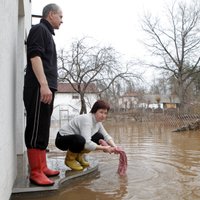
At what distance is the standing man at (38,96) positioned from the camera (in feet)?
9.36

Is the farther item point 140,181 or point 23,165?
point 23,165

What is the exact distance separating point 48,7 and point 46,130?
123 cm

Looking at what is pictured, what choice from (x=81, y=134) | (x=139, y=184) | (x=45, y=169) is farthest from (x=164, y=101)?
(x=45, y=169)

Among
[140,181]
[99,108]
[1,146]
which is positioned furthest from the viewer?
[99,108]

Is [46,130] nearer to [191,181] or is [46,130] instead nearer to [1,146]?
[1,146]

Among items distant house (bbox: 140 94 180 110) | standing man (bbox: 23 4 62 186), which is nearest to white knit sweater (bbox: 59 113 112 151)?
standing man (bbox: 23 4 62 186)

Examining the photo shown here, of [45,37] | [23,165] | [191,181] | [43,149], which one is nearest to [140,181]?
[191,181]

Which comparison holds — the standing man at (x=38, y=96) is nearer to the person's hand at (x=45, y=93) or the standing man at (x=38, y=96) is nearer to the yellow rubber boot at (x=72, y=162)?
the person's hand at (x=45, y=93)

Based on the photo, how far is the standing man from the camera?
9.36ft

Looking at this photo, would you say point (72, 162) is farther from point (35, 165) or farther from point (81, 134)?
point (35, 165)

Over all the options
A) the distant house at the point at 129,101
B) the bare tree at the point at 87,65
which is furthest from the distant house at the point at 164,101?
the bare tree at the point at 87,65

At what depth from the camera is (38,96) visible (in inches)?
114

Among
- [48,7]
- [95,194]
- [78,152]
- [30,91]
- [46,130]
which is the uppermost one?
[48,7]

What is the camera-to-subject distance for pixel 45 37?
3012 mm
